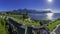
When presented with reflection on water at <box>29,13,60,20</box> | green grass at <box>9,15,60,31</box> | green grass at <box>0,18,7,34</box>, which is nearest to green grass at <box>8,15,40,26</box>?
green grass at <box>9,15,60,31</box>

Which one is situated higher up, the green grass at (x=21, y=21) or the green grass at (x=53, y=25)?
the green grass at (x=21, y=21)

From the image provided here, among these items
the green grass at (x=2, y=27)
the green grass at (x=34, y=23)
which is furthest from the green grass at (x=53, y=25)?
the green grass at (x=2, y=27)

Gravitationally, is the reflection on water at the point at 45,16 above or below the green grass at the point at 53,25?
above

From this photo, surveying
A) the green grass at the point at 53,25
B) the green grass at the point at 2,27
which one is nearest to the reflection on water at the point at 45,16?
the green grass at the point at 53,25

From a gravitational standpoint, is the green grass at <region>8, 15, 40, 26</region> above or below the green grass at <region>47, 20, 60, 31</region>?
above

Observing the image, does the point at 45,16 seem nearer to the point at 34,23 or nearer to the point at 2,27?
the point at 34,23

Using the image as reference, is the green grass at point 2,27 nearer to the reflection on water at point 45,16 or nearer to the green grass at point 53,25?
the reflection on water at point 45,16

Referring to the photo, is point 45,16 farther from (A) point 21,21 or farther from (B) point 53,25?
(A) point 21,21

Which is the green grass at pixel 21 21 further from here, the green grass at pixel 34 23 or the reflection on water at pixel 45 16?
the reflection on water at pixel 45 16

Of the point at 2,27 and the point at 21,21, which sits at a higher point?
the point at 21,21

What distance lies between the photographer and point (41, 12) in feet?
6.13

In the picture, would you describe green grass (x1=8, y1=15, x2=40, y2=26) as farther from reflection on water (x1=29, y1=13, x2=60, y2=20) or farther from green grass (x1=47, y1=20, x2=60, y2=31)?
green grass (x1=47, y1=20, x2=60, y2=31)

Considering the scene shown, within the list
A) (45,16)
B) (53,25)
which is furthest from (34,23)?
(53,25)

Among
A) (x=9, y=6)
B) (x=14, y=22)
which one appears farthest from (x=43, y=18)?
(x=9, y=6)
